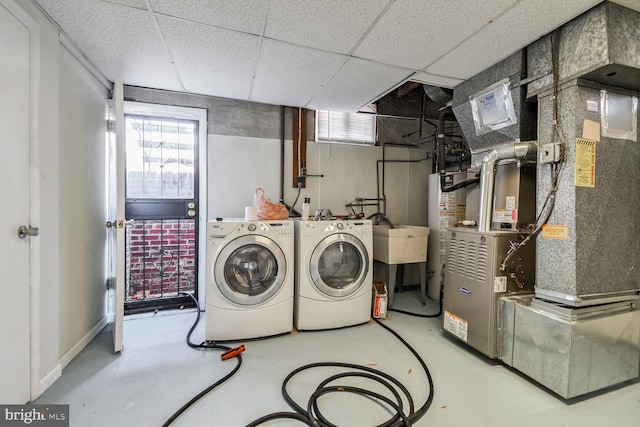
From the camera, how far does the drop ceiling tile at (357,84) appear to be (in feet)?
7.22

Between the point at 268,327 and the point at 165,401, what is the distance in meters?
0.88

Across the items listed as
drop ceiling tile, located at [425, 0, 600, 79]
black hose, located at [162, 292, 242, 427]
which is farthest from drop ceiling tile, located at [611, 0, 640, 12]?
black hose, located at [162, 292, 242, 427]

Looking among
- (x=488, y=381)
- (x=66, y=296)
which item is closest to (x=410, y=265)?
(x=488, y=381)

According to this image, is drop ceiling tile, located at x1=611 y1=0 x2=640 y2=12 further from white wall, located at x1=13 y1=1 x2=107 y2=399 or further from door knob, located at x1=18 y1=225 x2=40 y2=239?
door knob, located at x1=18 y1=225 x2=40 y2=239

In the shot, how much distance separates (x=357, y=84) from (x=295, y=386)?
2.49 meters

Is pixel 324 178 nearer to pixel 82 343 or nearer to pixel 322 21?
pixel 322 21

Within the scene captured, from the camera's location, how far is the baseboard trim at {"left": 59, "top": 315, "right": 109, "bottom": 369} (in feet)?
5.95

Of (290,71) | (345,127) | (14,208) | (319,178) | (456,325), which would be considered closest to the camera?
(14,208)

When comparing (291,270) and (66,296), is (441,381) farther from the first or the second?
(66,296)

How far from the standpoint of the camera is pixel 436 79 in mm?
2389

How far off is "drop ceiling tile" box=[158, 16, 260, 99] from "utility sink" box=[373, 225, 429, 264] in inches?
81.8

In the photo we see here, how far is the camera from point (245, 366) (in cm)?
187

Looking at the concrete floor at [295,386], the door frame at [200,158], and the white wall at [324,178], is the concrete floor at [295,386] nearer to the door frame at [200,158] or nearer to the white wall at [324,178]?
the door frame at [200,158]

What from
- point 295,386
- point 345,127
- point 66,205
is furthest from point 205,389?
point 345,127
